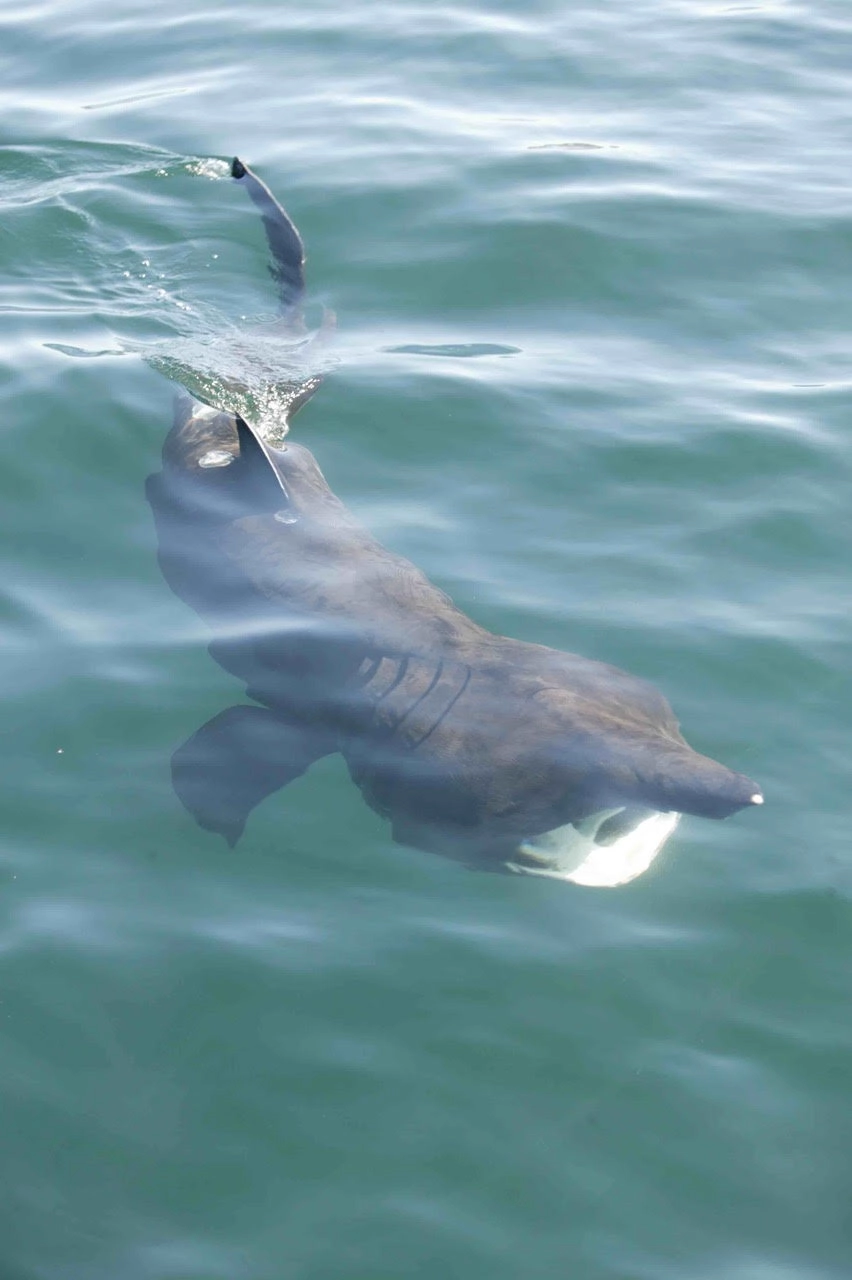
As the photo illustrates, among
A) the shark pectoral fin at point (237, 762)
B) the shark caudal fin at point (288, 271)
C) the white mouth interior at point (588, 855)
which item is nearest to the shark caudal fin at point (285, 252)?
the shark caudal fin at point (288, 271)

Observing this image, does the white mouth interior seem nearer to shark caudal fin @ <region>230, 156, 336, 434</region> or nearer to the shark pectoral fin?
the shark pectoral fin

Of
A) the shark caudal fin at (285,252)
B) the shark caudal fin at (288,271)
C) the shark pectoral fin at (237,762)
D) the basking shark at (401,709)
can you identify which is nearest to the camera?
the basking shark at (401,709)

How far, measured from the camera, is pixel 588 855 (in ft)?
18.3

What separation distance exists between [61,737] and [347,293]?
4676 mm

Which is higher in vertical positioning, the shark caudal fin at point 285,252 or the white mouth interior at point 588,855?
the shark caudal fin at point 285,252

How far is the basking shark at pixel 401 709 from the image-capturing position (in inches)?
218

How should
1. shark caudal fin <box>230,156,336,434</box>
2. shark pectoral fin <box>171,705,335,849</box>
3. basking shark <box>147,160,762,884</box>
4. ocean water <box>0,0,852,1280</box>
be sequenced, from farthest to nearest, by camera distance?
shark caudal fin <box>230,156,336,434</box>
shark pectoral fin <box>171,705,335,849</box>
basking shark <box>147,160,762,884</box>
ocean water <box>0,0,852,1280</box>

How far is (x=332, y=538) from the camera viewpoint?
7098mm

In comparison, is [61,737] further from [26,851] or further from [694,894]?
[694,894]

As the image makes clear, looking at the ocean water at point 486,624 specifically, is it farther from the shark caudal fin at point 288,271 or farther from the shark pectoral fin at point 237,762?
the shark caudal fin at point 288,271

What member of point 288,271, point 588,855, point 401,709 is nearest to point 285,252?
point 288,271

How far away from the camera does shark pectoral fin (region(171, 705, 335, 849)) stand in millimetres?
5824

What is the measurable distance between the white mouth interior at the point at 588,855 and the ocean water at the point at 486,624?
8 centimetres

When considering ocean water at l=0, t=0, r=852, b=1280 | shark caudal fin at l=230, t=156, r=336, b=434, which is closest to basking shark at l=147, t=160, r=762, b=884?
ocean water at l=0, t=0, r=852, b=1280
